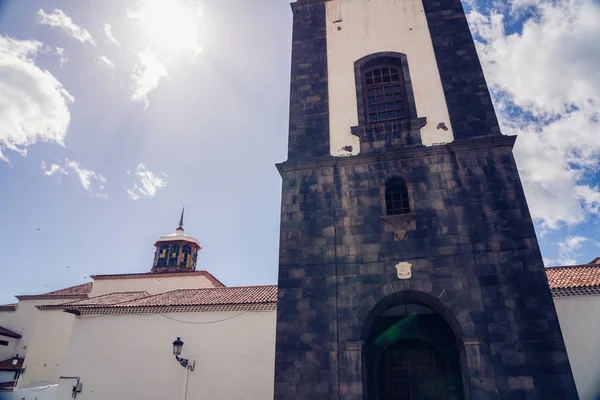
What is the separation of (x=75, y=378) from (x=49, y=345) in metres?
9.82

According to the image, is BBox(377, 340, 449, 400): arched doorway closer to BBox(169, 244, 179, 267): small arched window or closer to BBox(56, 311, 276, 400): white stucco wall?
BBox(56, 311, 276, 400): white stucco wall

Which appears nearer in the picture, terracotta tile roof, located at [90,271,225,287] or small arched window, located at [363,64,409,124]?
small arched window, located at [363,64,409,124]

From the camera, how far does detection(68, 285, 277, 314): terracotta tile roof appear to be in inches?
569

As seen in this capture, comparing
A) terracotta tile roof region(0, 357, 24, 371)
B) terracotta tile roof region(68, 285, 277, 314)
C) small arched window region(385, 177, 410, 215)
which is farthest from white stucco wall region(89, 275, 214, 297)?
small arched window region(385, 177, 410, 215)

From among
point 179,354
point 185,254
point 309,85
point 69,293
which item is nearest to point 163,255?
point 185,254

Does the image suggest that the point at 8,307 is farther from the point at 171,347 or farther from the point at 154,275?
the point at 171,347

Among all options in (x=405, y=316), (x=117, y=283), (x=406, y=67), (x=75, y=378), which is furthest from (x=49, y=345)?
(x=406, y=67)

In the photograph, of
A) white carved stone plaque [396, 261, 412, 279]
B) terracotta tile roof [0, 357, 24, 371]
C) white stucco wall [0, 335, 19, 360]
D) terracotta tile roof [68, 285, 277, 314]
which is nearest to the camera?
white carved stone plaque [396, 261, 412, 279]

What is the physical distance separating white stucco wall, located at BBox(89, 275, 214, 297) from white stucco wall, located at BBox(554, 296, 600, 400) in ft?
63.0

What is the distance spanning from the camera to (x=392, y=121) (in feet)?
33.0

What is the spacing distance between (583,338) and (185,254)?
22.9m

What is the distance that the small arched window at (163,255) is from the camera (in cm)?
2731

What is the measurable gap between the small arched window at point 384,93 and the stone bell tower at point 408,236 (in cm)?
4

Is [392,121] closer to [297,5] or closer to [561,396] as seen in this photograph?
[297,5]
